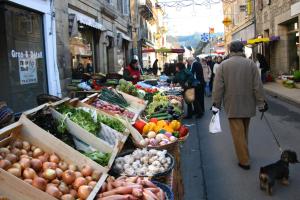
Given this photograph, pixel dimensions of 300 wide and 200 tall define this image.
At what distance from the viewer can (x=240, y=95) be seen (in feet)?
22.1

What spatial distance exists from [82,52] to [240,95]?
9628 millimetres

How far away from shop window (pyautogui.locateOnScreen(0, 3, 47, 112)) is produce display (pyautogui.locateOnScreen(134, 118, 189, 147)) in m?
3.64

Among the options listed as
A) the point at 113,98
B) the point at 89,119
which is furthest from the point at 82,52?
the point at 89,119

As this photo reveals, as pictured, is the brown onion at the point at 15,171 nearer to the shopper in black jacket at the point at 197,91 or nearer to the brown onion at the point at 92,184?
the brown onion at the point at 92,184

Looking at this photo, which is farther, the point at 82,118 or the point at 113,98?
the point at 113,98

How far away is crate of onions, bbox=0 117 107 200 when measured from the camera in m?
3.00

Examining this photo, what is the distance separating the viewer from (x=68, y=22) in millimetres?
12359

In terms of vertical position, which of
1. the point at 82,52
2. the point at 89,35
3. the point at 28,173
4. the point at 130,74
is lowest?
the point at 28,173

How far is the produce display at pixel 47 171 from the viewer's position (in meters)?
3.25

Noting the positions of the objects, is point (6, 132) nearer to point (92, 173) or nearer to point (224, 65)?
point (92, 173)

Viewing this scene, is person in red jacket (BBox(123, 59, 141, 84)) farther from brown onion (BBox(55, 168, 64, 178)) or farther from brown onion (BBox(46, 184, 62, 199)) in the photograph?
brown onion (BBox(46, 184, 62, 199))

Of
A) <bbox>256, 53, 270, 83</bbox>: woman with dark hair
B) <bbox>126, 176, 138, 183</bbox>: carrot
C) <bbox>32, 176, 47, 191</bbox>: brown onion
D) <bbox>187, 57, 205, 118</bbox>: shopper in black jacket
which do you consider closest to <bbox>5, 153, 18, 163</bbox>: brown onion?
<bbox>32, 176, 47, 191</bbox>: brown onion

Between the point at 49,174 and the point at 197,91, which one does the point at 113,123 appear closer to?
the point at 49,174

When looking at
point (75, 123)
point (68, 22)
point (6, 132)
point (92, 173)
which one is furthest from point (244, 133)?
point (68, 22)
